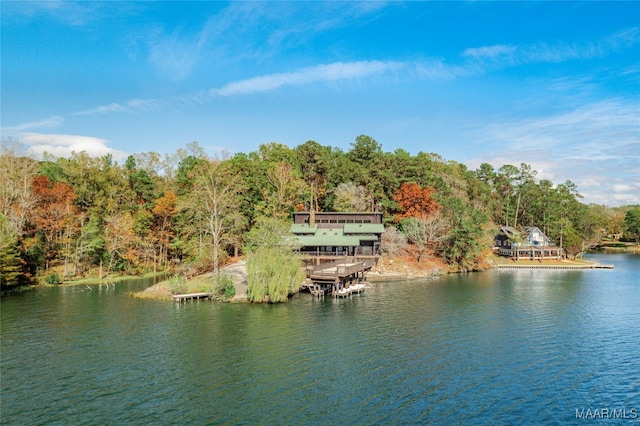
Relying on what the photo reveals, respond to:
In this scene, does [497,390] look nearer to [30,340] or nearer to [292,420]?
[292,420]

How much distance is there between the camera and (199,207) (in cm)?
6112

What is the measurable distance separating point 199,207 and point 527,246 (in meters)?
69.1

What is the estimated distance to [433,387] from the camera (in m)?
23.6

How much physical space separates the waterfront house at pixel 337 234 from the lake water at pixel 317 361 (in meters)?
17.0

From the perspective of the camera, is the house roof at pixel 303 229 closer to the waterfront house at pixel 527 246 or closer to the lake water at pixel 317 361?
the lake water at pixel 317 361

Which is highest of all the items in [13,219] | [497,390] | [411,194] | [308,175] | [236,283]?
[308,175]

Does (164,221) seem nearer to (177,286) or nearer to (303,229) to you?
(303,229)

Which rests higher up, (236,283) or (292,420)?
(236,283)

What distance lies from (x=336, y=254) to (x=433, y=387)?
40.5 meters

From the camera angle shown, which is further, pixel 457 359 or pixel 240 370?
pixel 457 359

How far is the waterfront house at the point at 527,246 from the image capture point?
87375 millimetres

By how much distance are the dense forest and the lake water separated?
14.2 m

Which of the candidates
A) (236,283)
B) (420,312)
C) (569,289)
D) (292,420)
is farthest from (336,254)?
(292,420)

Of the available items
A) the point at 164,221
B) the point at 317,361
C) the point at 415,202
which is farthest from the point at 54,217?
the point at 415,202
